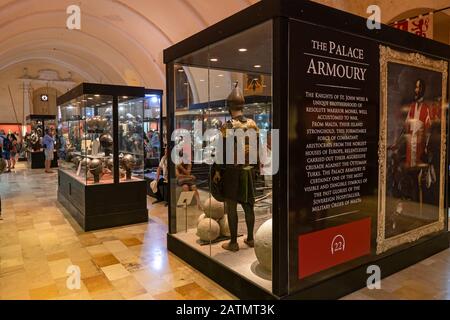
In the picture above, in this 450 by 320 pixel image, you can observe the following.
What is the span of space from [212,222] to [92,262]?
1.56 metres

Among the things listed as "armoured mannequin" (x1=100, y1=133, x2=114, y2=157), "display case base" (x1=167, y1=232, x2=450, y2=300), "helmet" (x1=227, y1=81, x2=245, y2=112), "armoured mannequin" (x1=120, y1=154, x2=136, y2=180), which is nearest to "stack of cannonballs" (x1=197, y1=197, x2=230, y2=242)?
"display case base" (x1=167, y1=232, x2=450, y2=300)

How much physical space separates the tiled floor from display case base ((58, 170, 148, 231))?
0.20 meters

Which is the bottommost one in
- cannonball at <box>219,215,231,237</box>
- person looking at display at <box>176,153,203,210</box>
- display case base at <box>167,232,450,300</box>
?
display case base at <box>167,232,450,300</box>

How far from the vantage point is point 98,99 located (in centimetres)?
613

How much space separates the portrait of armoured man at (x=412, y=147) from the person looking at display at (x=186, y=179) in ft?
8.16

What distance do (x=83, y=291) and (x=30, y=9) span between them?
1173cm

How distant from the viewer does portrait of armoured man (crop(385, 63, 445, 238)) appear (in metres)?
3.80

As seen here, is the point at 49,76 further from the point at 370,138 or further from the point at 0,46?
the point at 370,138

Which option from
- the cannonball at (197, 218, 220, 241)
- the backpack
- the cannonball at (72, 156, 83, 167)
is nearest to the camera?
the cannonball at (197, 218, 220, 241)

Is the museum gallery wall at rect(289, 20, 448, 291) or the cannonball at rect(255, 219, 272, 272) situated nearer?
the museum gallery wall at rect(289, 20, 448, 291)

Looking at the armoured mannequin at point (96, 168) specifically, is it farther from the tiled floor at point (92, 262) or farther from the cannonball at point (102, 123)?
the tiled floor at point (92, 262)

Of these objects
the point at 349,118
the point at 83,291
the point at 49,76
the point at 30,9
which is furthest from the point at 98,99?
the point at 49,76

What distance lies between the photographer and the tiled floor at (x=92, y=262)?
3.50 meters

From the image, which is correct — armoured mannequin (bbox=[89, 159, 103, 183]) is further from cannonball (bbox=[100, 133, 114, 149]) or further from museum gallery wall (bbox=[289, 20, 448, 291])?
museum gallery wall (bbox=[289, 20, 448, 291])
